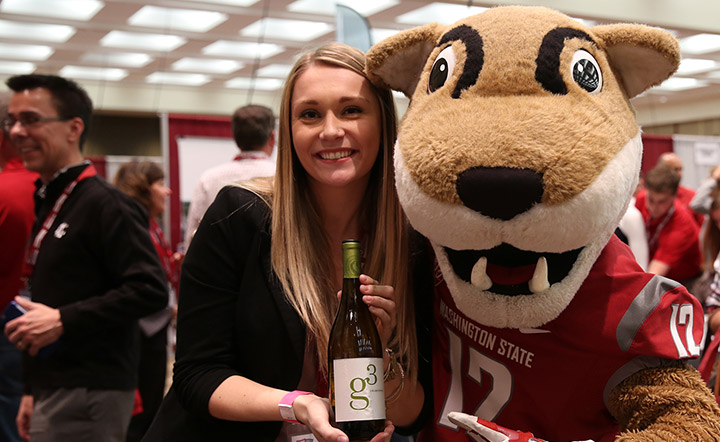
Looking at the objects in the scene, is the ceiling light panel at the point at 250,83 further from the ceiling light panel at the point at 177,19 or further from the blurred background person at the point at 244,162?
the blurred background person at the point at 244,162

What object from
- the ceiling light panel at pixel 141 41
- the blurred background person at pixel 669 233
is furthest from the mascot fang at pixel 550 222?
the ceiling light panel at pixel 141 41

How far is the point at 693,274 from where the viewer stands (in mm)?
4688

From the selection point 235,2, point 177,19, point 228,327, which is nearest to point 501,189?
point 228,327

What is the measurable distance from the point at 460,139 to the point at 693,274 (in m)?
4.14

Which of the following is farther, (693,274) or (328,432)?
(693,274)

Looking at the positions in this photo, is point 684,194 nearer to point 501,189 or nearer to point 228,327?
point 228,327

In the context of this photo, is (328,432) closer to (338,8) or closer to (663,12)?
(338,8)

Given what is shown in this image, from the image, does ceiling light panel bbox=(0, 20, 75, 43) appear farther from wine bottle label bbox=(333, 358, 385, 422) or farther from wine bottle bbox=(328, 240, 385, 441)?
wine bottle label bbox=(333, 358, 385, 422)

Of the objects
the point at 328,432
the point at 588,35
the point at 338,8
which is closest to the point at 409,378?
the point at 328,432

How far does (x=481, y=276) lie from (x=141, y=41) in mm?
7840

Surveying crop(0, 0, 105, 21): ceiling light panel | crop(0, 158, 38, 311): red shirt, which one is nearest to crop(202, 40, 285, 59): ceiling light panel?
crop(0, 0, 105, 21): ceiling light panel

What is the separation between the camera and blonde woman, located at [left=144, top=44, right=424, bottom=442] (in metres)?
1.55

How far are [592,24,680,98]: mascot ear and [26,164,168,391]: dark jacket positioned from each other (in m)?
1.89

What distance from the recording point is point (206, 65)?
380 inches
